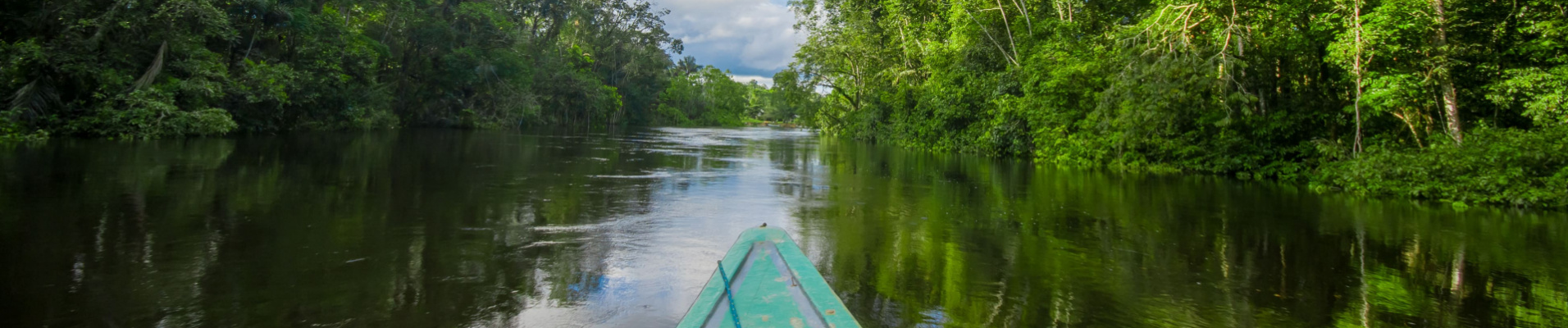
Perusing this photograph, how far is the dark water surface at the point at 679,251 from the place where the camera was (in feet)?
14.2

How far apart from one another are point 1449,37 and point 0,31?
28118 mm

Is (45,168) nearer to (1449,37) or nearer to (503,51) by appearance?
(1449,37)

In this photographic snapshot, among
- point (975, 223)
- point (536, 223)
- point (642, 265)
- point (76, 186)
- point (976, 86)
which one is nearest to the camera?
point (642, 265)

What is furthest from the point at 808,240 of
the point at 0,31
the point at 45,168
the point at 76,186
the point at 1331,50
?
the point at 0,31

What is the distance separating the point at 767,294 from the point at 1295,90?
1489cm

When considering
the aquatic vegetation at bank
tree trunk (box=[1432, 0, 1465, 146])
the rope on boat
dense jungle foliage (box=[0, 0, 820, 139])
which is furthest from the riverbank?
dense jungle foliage (box=[0, 0, 820, 139])

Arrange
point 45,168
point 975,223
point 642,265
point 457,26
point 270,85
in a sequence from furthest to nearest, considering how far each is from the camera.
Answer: point 457,26, point 270,85, point 45,168, point 975,223, point 642,265

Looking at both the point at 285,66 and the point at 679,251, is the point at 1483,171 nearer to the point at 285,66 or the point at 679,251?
the point at 679,251

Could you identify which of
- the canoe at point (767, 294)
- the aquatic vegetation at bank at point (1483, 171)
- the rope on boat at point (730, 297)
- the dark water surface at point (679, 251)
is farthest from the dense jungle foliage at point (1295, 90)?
the rope on boat at point (730, 297)

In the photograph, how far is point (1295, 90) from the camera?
1470 cm

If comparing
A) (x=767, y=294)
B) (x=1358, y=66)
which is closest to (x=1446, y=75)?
(x=1358, y=66)

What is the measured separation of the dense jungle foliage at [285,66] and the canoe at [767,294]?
18.9 metres

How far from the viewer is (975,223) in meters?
8.15

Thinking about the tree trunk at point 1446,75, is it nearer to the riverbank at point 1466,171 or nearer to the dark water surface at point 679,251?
the riverbank at point 1466,171
